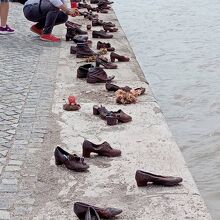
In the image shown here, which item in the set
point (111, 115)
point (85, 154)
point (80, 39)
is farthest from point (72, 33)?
point (85, 154)

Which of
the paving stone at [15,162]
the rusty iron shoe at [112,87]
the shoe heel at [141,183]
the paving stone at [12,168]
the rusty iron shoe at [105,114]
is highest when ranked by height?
the shoe heel at [141,183]

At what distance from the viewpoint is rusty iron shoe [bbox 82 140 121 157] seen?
4.76 m

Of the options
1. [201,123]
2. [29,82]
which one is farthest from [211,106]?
[29,82]

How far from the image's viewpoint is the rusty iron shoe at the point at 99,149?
476 centimetres

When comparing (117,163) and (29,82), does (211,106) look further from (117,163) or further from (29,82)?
(117,163)

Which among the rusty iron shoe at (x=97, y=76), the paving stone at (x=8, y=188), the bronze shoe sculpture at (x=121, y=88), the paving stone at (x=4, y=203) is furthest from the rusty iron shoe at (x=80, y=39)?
the paving stone at (x=4, y=203)

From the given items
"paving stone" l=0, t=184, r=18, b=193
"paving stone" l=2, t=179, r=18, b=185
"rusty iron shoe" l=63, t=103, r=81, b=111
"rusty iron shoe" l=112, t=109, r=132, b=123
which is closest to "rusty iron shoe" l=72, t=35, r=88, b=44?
"rusty iron shoe" l=63, t=103, r=81, b=111

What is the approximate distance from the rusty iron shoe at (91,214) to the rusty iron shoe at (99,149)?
1021 mm

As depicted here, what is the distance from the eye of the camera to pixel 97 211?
380 centimetres

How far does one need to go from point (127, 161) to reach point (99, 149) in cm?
24

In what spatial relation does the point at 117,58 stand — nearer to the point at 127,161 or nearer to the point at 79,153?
the point at 79,153

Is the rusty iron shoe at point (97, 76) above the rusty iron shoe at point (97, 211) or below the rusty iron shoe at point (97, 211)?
below

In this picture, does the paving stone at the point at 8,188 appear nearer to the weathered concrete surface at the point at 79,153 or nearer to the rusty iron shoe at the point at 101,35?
the weathered concrete surface at the point at 79,153

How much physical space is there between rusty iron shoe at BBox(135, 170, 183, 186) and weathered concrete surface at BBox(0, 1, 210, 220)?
0.04 m
